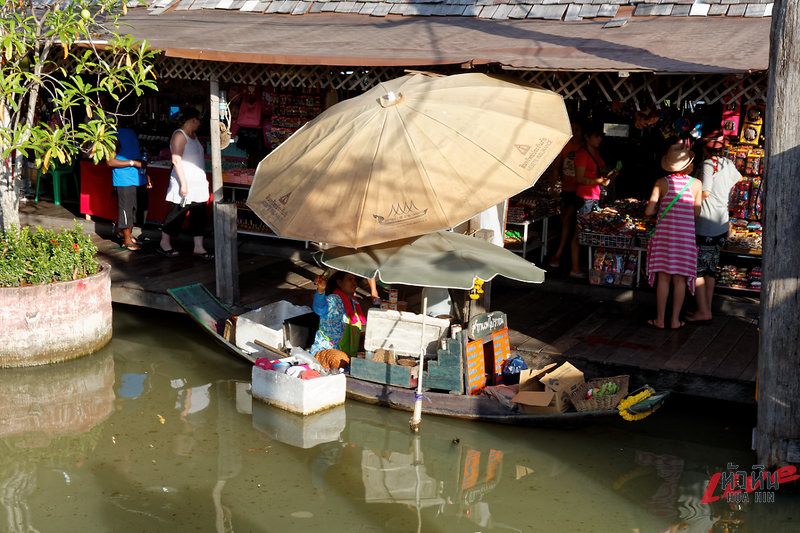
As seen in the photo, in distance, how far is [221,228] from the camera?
360 inches

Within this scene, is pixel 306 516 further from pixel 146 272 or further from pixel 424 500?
pixel 146 272

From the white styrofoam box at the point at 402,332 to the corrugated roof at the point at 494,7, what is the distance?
3955 mm

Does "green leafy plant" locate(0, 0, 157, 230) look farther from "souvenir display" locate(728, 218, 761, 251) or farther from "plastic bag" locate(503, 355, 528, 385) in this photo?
"souvenir display" locate(728, 218, 761, 251)

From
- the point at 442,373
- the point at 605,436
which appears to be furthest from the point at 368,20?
the point at 605,436

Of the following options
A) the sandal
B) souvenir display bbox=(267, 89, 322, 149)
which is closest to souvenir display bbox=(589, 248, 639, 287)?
souvenir display bbox=(267, 89, 322, 149)

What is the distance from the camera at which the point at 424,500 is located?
6.17m

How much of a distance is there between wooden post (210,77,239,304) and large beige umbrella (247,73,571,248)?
191 cm

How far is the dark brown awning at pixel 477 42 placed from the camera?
23.9 feet

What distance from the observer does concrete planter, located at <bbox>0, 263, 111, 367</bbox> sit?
8188 millimetres

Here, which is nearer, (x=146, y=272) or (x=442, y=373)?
(x=442, y=373)

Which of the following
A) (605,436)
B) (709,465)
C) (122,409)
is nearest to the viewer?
(709,465)

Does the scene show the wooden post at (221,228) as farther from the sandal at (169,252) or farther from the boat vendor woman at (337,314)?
the sandal at (169,252)

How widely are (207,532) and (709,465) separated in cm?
378

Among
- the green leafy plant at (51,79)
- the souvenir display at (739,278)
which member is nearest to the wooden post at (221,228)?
the green leafy plant at (51,79)
